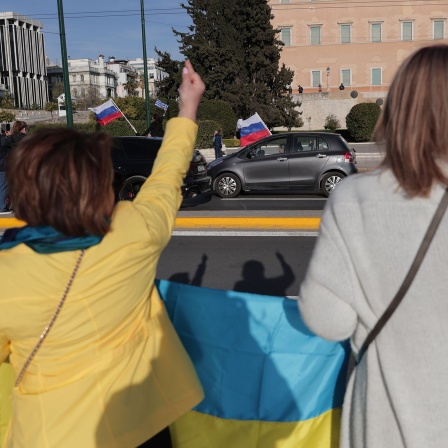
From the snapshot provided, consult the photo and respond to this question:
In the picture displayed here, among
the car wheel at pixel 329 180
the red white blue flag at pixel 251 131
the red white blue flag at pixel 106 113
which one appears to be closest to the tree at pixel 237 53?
the red white blue flag at pixel 106 113

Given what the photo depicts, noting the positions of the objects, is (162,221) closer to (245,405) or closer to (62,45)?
(245,405)

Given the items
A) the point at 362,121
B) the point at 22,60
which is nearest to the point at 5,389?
the point at 362,121

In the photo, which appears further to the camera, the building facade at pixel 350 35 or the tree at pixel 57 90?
the tree at pixel 57 90

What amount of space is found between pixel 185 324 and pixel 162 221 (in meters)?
0.74

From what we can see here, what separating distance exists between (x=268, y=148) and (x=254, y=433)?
44.0ft

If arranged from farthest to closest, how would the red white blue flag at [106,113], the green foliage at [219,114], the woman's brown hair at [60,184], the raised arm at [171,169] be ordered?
the green foliage at [219,114], the red white blue flag at [106,113], the raised arm at [171,169], the woman's brown hair at [60,184]

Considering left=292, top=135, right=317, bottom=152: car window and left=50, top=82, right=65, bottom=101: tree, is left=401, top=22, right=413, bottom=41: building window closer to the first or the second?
left=292, top=135, right=317, bottom=152: car window

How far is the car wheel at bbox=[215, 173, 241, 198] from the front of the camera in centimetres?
1529

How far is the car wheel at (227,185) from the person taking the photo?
15289 millimetres

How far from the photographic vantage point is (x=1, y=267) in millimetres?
1708

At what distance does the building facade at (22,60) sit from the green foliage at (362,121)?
316 feet

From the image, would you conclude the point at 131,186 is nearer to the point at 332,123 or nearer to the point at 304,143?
the point at 304,143

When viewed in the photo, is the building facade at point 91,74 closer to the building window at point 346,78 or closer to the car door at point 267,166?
the building window at point 346,78

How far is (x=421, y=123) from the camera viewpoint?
61.6 inches
